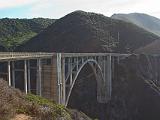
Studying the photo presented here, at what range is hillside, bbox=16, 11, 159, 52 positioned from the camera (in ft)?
355

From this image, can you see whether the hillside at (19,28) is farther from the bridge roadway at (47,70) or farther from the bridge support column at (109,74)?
the bridge roadway at (47,70)

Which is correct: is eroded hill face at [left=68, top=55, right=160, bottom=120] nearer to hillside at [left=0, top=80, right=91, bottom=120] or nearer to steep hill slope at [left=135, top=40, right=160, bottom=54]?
steep hill slope at [left=135, top=40, right=160, bottom=54]

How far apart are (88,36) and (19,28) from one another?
51616 millimetres

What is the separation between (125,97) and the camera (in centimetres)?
8469

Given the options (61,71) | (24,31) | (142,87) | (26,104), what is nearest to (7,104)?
(26,104)

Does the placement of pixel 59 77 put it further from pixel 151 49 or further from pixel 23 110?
pixel 151 49

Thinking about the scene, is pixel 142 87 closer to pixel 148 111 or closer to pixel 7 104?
pixel 148 111

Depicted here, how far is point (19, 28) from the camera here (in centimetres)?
15650

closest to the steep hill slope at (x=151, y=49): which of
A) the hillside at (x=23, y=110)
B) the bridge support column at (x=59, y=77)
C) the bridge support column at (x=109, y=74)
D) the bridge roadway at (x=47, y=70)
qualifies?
the bridge support column at (x=109, y=74)

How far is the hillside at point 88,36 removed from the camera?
10806 cm

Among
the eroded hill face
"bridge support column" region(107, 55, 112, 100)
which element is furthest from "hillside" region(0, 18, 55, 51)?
"bridge support column" region(107, 55, 112, 100)

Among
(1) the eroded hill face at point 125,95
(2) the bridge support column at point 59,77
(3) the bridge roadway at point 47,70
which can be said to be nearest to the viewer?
(3) the bridge roadway at point 47,70

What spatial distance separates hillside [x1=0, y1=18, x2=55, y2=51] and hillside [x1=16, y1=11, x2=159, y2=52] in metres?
14.9

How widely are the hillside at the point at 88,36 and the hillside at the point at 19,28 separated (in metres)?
14.9
